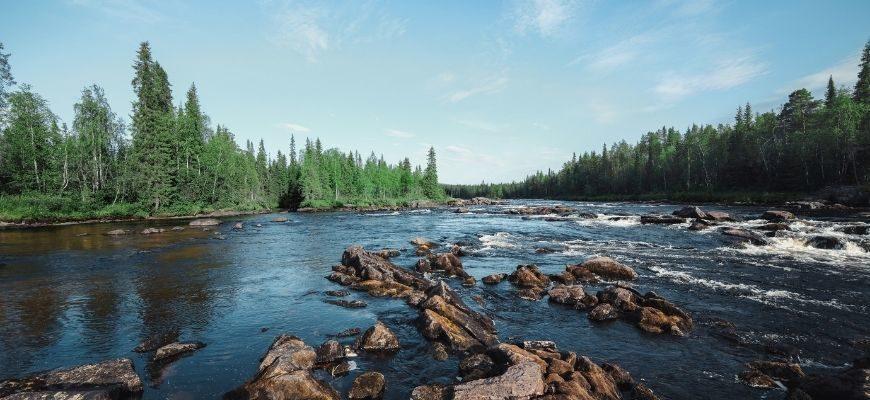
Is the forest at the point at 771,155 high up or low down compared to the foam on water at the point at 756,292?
up

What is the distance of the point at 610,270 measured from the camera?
18828mm

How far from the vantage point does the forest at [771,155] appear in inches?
2520

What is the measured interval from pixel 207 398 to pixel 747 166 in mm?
109855

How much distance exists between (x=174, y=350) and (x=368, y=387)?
6004mm

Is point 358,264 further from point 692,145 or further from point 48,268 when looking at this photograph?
point 692,145

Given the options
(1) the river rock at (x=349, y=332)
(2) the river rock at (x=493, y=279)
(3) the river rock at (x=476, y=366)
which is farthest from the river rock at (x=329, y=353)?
(2) the river rock at (x=493, y=279)

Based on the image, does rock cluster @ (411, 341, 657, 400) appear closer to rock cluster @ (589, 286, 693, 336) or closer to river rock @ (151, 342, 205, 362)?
rock cluster @ (589, 286, 693, 336)

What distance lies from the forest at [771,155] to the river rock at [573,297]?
76390mm

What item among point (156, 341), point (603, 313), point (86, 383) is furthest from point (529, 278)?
point (86, 383)

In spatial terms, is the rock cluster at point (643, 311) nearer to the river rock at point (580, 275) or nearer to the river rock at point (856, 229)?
the river rock at point (580, 275)

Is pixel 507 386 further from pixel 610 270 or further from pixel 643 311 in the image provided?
pixel 610 270

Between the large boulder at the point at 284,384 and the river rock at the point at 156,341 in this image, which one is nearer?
the large boulder at the point at 284,384

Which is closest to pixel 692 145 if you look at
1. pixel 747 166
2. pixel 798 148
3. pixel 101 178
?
pixel 747 166

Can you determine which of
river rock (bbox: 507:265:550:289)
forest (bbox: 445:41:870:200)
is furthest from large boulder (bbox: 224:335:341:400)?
forest (bbox: 445:41:870:200)
